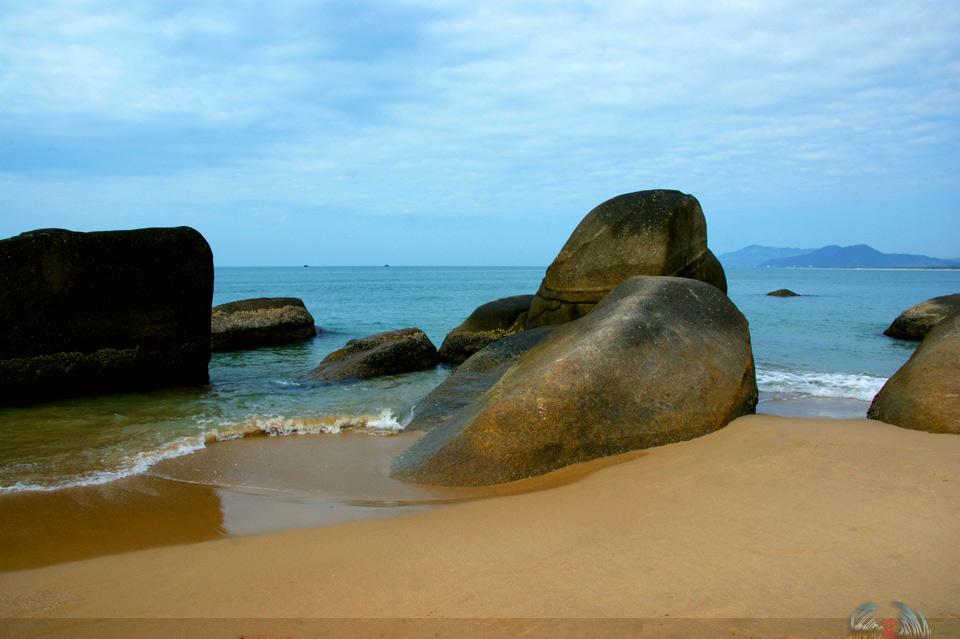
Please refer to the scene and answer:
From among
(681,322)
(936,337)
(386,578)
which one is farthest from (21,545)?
(936,337)

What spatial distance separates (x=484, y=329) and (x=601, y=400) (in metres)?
7.22

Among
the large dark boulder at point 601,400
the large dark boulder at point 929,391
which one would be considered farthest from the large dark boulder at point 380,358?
the large dark boulder at point 929,391

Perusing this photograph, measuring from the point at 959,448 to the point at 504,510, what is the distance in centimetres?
306

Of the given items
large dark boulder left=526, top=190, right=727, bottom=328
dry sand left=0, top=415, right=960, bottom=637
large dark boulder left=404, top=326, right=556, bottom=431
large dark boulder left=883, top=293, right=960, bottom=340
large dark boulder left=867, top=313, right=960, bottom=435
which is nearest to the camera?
dry sand left=0, top=415, right=960, bottom=637

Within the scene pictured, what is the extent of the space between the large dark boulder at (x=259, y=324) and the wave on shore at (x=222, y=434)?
25.5ft

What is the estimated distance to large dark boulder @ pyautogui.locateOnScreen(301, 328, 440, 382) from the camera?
947 cm

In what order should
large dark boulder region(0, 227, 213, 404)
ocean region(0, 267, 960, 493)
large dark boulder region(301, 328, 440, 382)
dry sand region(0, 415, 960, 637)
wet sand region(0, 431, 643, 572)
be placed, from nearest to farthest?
dry sand region(0, 415, 960, 637)
wet sand region(0, 431, 643, 572)
ocean region(0, 267, 960, 493)
large dark boulder region(0, 227, 213, 404)
large dark boulder region(301, 328, 440, 382)

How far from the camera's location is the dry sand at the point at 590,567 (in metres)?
2.09

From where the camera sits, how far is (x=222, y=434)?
597 centimetres

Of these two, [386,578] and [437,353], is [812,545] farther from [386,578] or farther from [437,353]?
[437,353]

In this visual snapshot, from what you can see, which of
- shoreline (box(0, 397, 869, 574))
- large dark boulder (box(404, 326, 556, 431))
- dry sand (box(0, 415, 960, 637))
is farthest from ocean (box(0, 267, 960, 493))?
dry sand (box(0, 415, 960, 637))

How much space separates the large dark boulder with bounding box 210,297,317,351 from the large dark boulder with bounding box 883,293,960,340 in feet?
50.5

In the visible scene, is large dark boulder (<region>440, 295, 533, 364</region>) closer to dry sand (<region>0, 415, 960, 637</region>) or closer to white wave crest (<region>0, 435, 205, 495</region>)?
white wave crest (<region>0, 435, 205, 495</region>)

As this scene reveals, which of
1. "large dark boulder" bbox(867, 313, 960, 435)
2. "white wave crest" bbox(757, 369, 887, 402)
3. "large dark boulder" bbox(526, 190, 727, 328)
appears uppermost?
"large dark boulder" bbox(526, 190, 727, 328)
